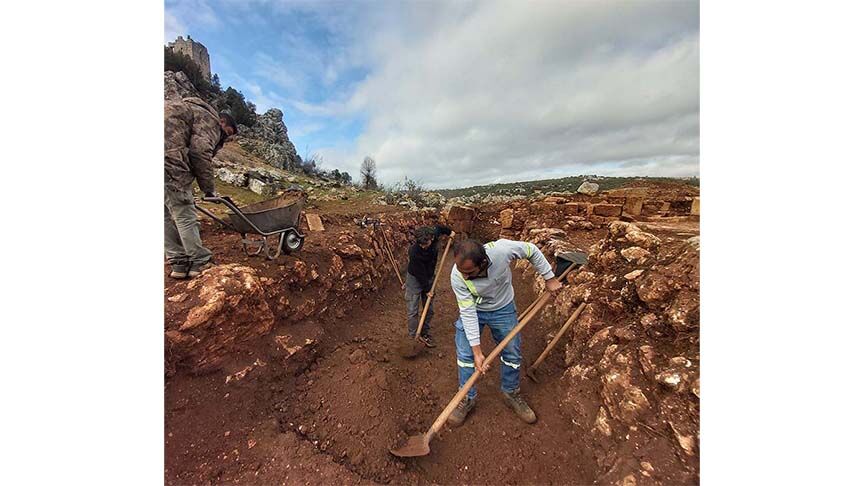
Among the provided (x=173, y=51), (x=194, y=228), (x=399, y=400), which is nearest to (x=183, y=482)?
(x=399, y=400)

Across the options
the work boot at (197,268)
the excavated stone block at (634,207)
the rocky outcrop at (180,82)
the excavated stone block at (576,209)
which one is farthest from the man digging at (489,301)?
the rocky outcrop at (180,82)

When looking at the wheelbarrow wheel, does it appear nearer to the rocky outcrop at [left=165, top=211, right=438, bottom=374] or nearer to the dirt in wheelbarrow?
the rocky outcrop at [left=165, top=211, right=438, bottom=374]

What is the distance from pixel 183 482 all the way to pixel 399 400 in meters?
1.72

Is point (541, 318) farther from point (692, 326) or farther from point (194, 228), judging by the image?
point (194, 228)

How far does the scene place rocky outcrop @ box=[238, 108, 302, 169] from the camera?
20078 millimetres

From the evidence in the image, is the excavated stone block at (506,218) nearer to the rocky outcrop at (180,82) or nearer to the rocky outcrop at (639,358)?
the rocky outcrop at (639,358)

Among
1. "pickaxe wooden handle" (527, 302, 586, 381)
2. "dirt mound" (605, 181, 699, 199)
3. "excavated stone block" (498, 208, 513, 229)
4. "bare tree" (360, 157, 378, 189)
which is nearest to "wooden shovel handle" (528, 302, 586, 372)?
"pickaxe wooden handle" (527, 302, 586, 381)

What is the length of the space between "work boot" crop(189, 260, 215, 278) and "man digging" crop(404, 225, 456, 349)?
2205 mm

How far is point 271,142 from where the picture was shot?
27.1m

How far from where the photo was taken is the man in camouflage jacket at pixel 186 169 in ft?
9.00

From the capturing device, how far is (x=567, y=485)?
7.32 ft

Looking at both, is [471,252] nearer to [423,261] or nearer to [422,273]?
[423,261]

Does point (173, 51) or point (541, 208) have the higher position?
point (173, 51)

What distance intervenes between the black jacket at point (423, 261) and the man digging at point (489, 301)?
1.18 m
